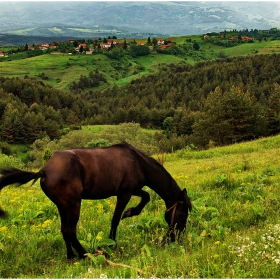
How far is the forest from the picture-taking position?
57625 millimetres

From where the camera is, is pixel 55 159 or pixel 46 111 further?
pixel 46 111

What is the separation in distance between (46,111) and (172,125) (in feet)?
177

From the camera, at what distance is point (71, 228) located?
5492 millimetres

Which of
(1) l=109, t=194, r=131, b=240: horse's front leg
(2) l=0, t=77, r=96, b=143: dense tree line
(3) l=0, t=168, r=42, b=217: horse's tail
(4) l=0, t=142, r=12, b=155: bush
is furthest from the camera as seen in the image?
(2) l=0, t=77, r=96, b=143: dense tree line

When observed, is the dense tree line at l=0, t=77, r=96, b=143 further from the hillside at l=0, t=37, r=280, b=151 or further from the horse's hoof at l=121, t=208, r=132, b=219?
the horse's hoof at l=121, t=208, r=132, b=219

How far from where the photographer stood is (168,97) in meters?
170

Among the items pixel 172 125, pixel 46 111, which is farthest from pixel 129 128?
pixel 46 111

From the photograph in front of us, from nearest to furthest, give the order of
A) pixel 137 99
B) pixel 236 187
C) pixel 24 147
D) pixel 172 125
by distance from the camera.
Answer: pixel 236 187 < pixel 24 147 < pixel 172 125 < pixel 137 99

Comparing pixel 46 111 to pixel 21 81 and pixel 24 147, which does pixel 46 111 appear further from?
pixel 21 81

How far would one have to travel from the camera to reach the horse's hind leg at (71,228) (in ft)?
17.8

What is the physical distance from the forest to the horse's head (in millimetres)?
48158

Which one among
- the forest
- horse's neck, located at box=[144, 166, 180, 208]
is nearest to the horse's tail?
horse's neck, located at box=[144, 166, 180, 208]

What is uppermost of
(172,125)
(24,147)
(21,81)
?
(21,81)

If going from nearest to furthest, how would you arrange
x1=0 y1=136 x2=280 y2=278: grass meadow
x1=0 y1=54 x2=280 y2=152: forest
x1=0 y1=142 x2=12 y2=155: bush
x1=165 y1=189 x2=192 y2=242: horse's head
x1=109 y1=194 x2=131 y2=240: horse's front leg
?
1. x1=0 y1=136 x2=280 y2=278: grass meadow
2. x1=109 y1=194 x2=131 y2=240: horse's front leg
3. x1=165 y1=189 x2=192 y2=242: horse's head
4. x1=0 y1=54 x2=280 y2=152: forest
5. x1=0 y1=142 x2=12 y2=155: bush
